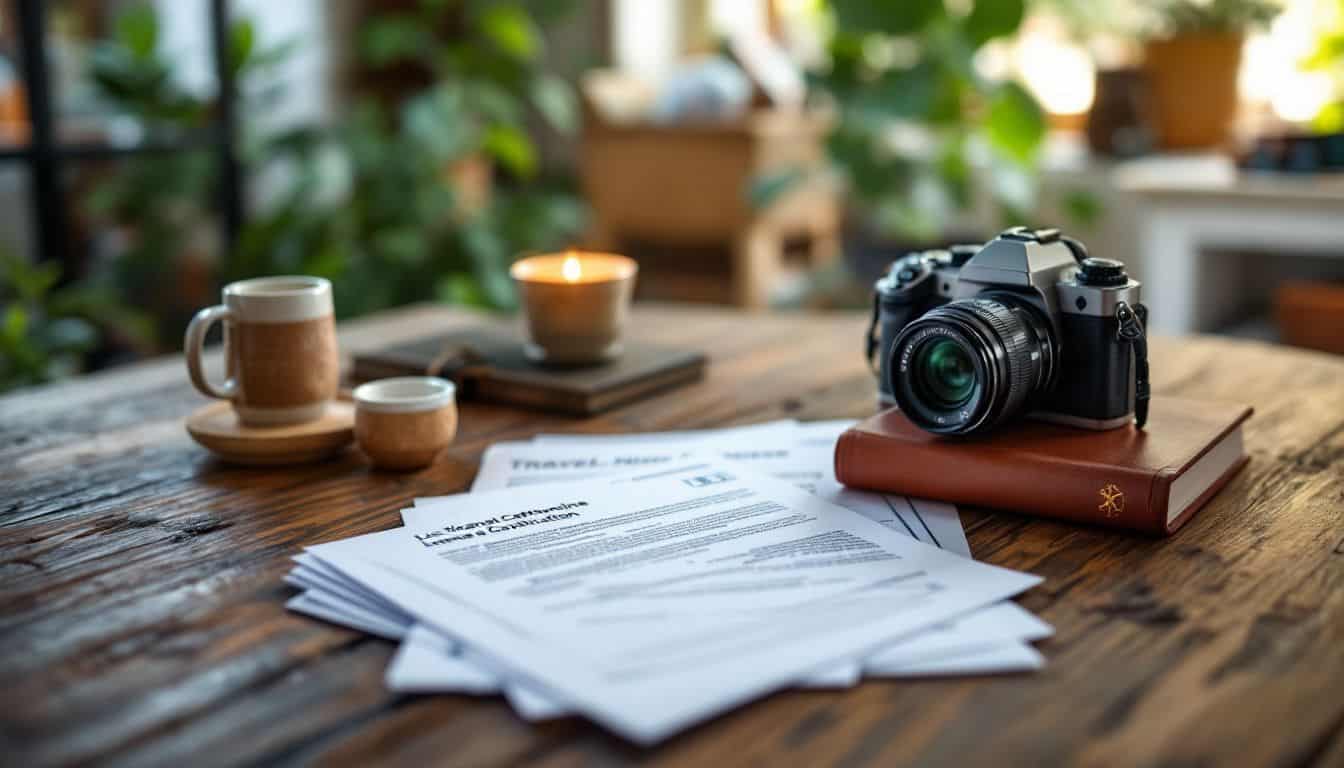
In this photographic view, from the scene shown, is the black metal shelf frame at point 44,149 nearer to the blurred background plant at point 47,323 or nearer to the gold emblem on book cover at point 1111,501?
the blurred background plant at point 47,323

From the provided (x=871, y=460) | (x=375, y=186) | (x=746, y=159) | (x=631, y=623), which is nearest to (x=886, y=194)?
(x=746, y=159)

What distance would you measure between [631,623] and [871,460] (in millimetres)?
278

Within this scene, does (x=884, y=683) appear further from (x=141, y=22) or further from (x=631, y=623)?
(x=141, y=22)

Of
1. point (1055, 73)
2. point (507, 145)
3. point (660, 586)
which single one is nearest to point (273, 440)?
point (660, 586)

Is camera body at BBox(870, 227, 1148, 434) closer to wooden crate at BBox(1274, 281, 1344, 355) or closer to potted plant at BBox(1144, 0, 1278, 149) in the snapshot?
wooden crate at BBox(1274, 281, 1344, 355)

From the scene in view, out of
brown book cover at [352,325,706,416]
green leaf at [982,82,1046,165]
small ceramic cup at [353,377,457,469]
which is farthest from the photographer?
green leaf at [982,82,1046,165]

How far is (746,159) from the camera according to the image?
2.79 metres

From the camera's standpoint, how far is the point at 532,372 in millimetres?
1108

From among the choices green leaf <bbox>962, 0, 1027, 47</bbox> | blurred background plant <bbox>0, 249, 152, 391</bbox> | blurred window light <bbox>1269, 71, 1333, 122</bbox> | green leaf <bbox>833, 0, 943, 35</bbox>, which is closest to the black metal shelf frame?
blurred background plant <bbox>0, 249, 152, 391</bbox>

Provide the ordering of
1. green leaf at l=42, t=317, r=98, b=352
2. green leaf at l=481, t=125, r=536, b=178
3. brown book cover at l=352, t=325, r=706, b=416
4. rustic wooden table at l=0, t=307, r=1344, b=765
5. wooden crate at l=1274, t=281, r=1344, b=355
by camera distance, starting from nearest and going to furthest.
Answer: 1. rustic wooden table at l=0, t=307, r=1344, b=765
2. brown book cover at l=352, t=325, r=706, b=416
3. green leaf at l=42, t=317, r=98, b=352
4. wooden crate at l=1274, t=281, r=1344, b=355
5. green leaf at l=481, t=125, r=536, b=178

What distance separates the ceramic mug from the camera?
0.92 m

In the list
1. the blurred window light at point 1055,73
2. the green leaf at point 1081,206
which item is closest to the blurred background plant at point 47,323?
the green leaf at point 1081,206

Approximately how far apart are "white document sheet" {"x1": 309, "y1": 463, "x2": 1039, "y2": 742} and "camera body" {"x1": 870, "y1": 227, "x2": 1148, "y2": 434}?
0.11 m

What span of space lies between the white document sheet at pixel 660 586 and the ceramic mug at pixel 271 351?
20 centimetres
